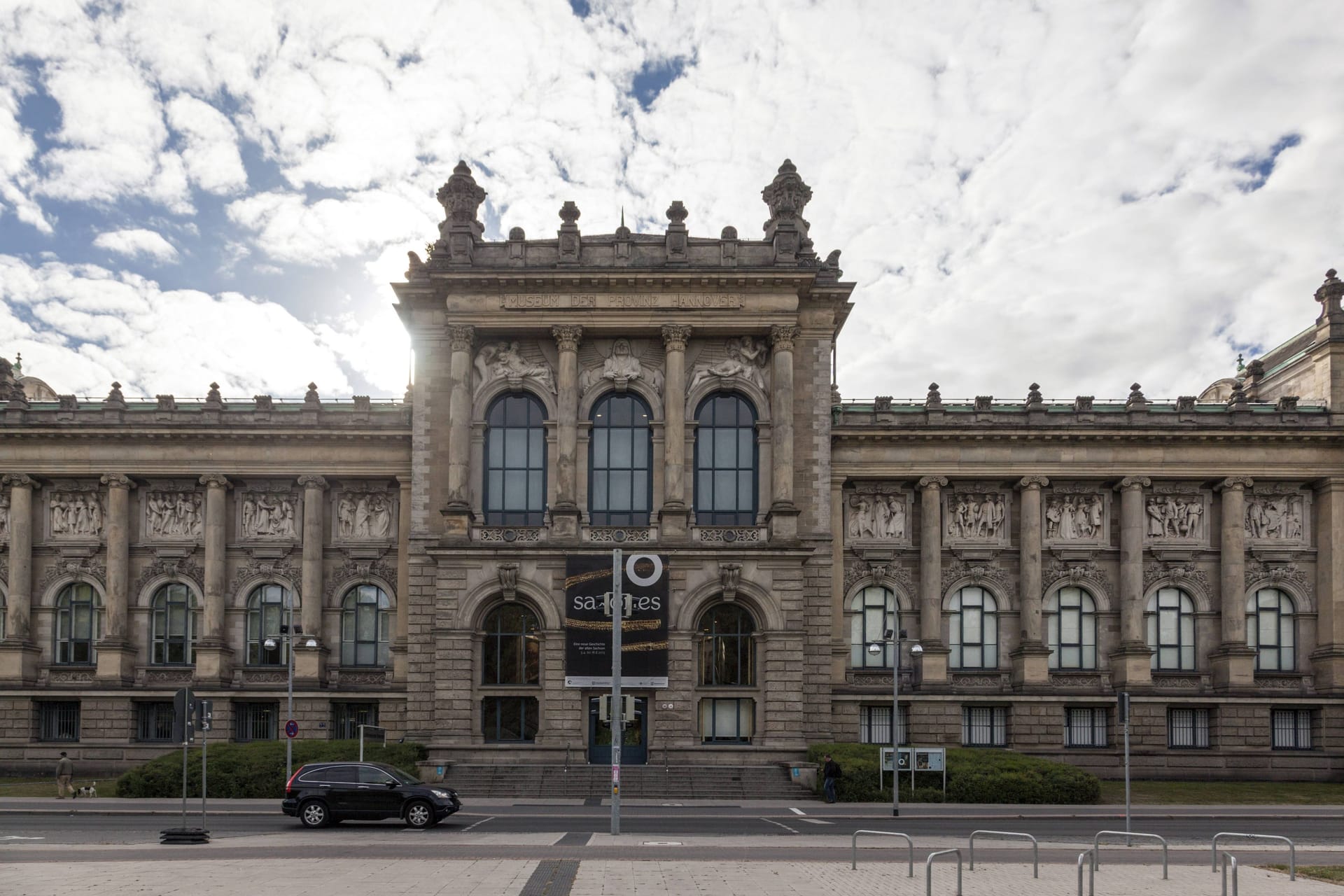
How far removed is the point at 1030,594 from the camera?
52.9m

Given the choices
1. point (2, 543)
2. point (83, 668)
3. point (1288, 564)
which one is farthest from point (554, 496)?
point (1288, 564)

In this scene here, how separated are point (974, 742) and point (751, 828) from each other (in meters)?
23.4

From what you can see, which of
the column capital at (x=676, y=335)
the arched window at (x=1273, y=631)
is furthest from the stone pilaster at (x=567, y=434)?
the arched window at (x=1273, y=631)

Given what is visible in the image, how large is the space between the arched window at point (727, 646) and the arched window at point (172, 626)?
80.6 feet

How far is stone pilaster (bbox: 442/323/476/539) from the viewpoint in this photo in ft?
161

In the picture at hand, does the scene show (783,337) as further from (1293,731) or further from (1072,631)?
(1293,731)

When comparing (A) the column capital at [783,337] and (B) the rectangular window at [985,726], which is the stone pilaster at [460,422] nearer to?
(A) the column capital at [783,337]

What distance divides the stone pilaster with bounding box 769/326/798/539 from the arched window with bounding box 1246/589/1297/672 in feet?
75.8

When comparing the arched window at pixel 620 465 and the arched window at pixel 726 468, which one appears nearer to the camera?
the arched window at pixel 620 465

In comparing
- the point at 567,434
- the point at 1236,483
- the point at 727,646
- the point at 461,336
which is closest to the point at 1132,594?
the point at 1236,483

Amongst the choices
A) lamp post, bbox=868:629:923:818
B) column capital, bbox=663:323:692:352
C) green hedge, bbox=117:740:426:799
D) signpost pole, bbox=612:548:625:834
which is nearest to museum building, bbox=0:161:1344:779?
column capital, bbox=663:323:692:352

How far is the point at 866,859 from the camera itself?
84.5 ft

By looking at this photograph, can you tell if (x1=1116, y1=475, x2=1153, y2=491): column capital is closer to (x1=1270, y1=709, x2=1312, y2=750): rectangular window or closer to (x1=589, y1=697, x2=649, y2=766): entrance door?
(x1=1270, y1=709, x2=1312, y2=750): rectangular window

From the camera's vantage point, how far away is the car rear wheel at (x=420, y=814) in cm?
3206
